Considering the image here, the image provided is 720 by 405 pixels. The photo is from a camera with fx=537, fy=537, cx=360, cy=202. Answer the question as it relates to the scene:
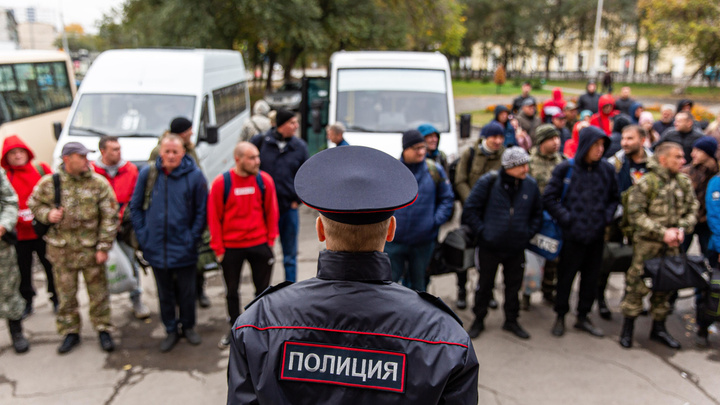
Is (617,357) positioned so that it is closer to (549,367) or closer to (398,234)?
(549,367)

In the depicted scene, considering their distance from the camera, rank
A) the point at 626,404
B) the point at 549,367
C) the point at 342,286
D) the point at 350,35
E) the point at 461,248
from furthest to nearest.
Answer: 1. the point at 350,35
2. the point at 461,248
3. the point at 549,367
4. the point at 626,404
5. the point at 342,286

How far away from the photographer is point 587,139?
4727 mm

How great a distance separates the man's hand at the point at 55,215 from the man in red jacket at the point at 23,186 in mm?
803

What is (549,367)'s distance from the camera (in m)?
4.59

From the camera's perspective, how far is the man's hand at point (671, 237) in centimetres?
459

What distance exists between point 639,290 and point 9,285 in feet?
18.4

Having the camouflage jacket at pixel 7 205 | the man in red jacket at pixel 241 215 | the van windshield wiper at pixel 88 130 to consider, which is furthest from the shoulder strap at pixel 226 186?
the van windshield wiper at pixel 88 130

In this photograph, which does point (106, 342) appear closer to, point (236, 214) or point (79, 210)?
point (79, 210)

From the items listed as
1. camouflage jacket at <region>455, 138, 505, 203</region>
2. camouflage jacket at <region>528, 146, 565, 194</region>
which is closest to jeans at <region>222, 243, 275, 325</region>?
camouflage jacket at <region>455, 138, 505, 203</region>

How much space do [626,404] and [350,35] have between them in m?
19.1

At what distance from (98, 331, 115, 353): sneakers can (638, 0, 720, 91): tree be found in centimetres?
3244

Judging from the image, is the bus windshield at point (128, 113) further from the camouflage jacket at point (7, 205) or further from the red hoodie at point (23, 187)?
the camouflage jacket at point (7, 205)

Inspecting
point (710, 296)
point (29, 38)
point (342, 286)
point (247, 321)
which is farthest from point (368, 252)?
point (29, 38)

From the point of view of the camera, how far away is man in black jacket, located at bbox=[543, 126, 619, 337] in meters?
4.78
